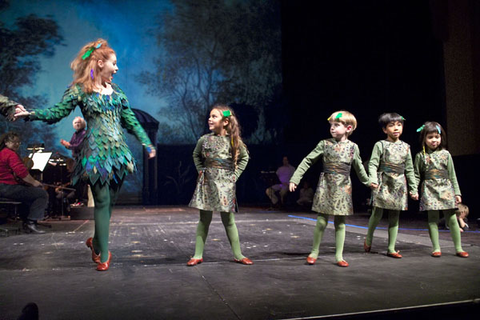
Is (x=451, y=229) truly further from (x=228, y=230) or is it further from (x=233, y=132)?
(x=233, y=132)

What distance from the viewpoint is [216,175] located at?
2.99 meters

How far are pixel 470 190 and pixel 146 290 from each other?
231 inches

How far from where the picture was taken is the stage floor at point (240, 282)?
6.02 feet

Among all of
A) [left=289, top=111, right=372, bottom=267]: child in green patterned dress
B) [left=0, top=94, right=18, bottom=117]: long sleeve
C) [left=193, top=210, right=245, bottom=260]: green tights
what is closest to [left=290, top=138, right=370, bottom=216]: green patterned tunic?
[left=289, top=111, right=372, bottom=267]: child in green patterned dress

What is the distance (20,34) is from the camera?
11.9 meters

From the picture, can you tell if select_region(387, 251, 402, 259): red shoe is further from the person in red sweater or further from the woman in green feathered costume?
the person in red sweater

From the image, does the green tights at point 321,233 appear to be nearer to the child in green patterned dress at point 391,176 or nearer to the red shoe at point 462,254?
the child in green patterned dress at point 391,176

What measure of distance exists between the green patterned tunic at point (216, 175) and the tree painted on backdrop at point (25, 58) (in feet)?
34.3

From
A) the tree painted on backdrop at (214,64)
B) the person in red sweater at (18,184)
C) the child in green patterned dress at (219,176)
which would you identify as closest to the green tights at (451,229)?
the child in green patterned dress at (219,176)

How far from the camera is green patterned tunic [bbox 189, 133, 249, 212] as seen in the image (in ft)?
9.60

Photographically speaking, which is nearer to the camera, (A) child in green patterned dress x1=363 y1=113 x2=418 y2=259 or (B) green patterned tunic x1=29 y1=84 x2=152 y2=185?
(B) green patterned tunic x1=29 y1=84 x2=152 y2=185

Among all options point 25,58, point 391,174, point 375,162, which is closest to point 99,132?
point 375,162

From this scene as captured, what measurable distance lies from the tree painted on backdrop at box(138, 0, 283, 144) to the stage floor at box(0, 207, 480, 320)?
9.04 metres

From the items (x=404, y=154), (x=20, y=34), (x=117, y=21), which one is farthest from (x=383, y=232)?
(x=20, y=34)
